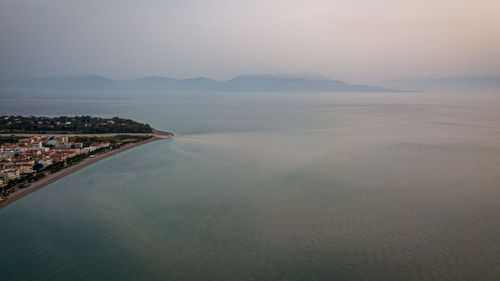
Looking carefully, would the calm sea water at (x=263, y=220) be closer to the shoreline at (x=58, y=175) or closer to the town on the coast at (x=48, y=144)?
the shoreline at (x=58, y=175)

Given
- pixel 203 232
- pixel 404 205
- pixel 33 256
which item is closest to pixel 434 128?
pixel 404 205

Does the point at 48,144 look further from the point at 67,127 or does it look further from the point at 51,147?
the point at 67,127

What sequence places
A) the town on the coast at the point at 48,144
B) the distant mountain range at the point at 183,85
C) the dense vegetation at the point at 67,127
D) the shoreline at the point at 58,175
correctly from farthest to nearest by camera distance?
the distant mountain range at the point at 183,85 → the dense vegetation at the point at 67,127 → the town on the coast at the point at 48,144 → the shoreline at the point at 58,175

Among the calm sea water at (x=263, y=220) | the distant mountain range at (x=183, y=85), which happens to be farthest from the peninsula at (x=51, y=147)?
the distant mountain range at (x=183, y=85)

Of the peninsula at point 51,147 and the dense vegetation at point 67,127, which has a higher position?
the dense vegetation at point 67,127

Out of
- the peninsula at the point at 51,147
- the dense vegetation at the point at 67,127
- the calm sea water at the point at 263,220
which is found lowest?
the calm sea water at the point at 263,220

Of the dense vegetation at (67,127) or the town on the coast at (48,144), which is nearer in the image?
the town on the coast at (48,144)

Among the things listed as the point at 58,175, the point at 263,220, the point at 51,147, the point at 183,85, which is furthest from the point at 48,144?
the point at 183,85

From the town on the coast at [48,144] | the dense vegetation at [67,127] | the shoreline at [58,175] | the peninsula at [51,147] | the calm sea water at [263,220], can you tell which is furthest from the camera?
the dense vegetation at [67,127]
